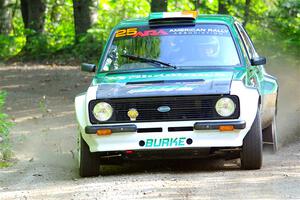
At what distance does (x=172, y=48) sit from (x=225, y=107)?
60.8 inches

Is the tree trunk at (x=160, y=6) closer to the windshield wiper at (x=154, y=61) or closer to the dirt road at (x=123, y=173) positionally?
the dirt road at (x=123, y=173)

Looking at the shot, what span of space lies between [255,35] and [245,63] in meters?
10.5

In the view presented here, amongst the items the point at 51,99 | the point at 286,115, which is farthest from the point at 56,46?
the point at 286,115

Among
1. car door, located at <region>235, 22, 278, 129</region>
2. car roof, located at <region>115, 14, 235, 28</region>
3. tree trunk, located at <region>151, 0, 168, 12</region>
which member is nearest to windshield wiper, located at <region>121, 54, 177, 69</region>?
car roof, located at <region>115, 14, 235, 28</region>

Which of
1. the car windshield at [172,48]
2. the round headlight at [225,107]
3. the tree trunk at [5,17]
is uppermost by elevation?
the car windshield at [172,48]

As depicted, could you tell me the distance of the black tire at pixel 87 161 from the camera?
7922 millimetres

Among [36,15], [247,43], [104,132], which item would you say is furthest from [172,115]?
[36,15]

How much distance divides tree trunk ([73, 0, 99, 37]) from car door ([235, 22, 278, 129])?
1275 centimetres

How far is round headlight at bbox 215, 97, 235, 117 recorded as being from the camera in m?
7.50

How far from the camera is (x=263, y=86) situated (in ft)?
29.8

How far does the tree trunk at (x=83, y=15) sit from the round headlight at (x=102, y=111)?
14.7 meters

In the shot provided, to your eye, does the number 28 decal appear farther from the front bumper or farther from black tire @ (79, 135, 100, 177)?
A: the front bumper

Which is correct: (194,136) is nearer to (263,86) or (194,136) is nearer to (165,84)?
(165,84)

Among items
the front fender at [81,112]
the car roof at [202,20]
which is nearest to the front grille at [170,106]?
the front fender at [81,112]
